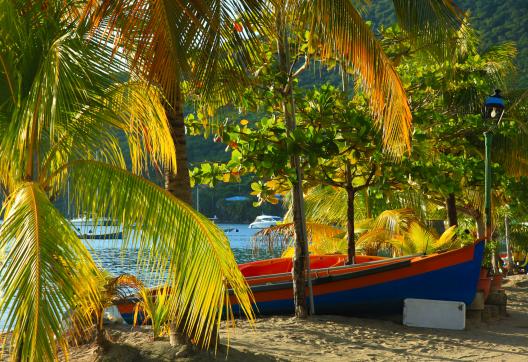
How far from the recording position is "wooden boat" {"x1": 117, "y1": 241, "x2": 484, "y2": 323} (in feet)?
33.1

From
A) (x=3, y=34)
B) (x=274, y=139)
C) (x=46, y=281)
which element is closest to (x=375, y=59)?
(x=274, y=139)

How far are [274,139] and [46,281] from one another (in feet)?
17.6

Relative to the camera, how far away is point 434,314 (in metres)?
10.0

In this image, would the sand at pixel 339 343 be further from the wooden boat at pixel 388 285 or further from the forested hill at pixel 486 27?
the forested hill at pixel 486 27

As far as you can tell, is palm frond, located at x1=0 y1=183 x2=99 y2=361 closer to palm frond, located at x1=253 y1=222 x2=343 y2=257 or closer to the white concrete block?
the white concrete block

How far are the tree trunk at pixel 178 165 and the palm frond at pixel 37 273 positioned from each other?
2.11 meters

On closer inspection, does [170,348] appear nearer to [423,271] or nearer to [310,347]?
[310,347]

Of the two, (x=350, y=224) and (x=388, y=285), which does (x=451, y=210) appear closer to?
(x=350, y=224)

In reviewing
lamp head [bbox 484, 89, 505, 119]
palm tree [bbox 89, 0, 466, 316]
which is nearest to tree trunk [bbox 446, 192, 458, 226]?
lamp head [bbox 484, 89, 505, 119]

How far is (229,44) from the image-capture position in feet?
23.8

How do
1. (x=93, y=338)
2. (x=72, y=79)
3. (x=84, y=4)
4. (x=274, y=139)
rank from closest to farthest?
(x=72, y=79) → (x=84, y=4) → (x=93, y=338) → (x=274, y=139)

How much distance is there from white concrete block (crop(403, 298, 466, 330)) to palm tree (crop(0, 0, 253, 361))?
485 cm

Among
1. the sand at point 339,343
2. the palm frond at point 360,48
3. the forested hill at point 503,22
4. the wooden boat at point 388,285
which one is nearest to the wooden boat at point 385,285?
the wooden boat at point 388,285

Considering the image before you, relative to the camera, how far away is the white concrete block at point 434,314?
9898 mm
